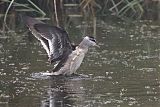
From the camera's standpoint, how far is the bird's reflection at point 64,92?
363 inches

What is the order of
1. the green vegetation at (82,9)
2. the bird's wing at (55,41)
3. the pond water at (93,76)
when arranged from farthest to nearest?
the green vegetation at (82,9), the bird's wing at (55,41), the pond water at (93,76)

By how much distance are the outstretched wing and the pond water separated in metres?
0.41

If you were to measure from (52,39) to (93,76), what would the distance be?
3.23 ft

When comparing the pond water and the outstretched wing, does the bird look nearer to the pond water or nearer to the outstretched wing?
the outstretched wing

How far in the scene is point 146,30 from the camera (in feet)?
55.4

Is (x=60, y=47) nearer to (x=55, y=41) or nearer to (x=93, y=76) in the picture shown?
(x=55, y=41)


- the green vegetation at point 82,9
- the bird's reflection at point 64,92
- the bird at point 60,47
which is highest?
the green vegetation at point 82,9

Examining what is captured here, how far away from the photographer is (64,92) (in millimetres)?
10000

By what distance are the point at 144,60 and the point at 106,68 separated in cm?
102

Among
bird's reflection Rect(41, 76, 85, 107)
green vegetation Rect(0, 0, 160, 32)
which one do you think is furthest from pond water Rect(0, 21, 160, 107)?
green vegetation Rect(0, 0, 160, 32)

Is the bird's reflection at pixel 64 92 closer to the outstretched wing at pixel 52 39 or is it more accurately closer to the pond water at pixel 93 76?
the pond water at pixel 93 76

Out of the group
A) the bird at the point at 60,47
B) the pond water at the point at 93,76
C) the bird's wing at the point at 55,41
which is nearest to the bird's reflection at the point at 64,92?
the pond water at the point at 93,76

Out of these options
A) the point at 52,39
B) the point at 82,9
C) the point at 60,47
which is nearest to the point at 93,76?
the point at 60,47

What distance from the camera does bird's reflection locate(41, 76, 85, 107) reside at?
921 centimetres
